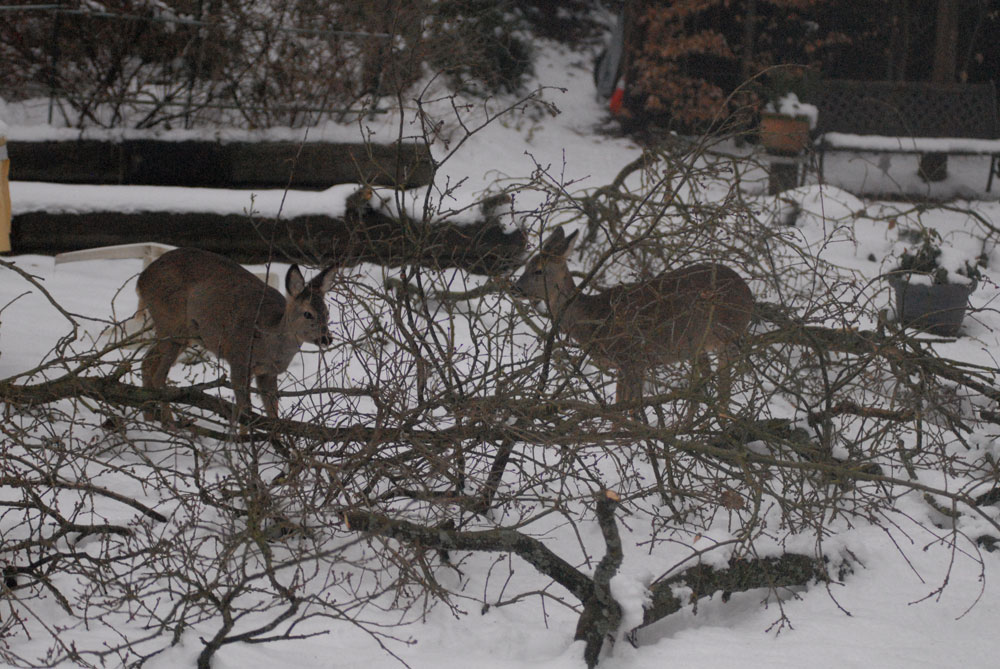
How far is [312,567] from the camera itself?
12.9 feet

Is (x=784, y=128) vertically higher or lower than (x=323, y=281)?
higher

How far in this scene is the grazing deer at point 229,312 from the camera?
4.71 metres

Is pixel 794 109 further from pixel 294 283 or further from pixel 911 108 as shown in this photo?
pixel 294 283

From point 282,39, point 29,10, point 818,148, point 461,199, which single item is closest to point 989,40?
point 818,148

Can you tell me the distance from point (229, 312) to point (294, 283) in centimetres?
39

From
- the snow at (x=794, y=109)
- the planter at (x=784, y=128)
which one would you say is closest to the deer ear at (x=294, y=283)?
the planter at (x=784, y=128)

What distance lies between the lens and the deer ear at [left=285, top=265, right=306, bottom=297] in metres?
4.70

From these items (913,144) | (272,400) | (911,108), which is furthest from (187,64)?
(911,108)

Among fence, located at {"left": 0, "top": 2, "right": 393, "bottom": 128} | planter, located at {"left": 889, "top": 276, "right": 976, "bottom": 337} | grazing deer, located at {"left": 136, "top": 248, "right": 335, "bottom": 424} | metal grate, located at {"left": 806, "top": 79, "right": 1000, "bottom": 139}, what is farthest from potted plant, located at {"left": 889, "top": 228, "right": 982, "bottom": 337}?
metal grate, located at {"left": 806, "top": 79, "right": 1000, "bottom": 139}

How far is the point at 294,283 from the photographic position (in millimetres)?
4746

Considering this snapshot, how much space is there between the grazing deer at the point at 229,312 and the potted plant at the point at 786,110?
261 inches

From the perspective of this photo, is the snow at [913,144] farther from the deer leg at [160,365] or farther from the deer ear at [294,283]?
the deer leg at [160,365]

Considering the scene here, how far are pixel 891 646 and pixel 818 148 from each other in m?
7.96

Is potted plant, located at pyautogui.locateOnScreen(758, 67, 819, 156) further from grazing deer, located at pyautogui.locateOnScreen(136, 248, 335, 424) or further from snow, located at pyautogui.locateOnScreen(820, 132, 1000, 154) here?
grazing deer, located at pyautogui.locateOnScreen(136, 248, 335, 424)
